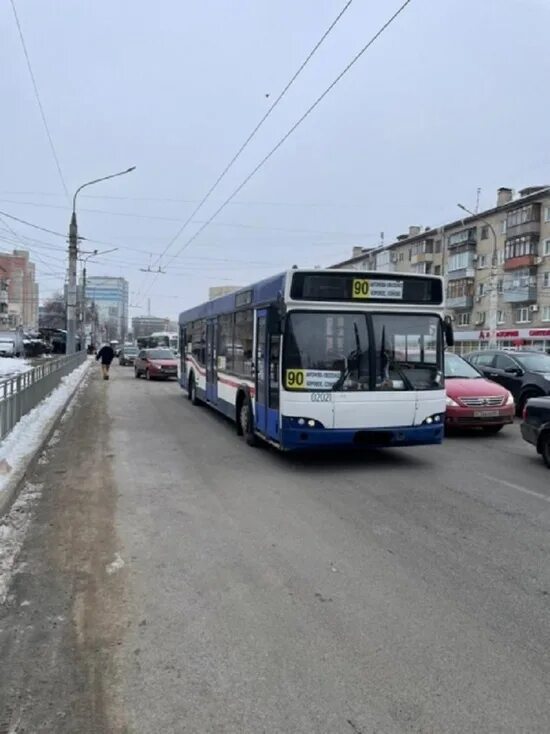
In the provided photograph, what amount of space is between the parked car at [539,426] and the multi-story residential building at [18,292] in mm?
103830

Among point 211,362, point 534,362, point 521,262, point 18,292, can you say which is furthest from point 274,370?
point 18,292

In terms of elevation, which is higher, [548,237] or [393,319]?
[548,237]

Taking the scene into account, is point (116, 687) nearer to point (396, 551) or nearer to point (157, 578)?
point (157, 578)

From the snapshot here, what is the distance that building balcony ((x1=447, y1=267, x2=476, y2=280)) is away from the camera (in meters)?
58.5

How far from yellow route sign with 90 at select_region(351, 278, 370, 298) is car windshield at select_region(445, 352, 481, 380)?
5109mm

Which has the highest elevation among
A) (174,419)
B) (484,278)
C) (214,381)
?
(484,278)

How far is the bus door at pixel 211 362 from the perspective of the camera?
45.1 ft

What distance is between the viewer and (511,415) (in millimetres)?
11734

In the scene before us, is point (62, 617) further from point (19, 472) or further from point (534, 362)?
point (534, 362)

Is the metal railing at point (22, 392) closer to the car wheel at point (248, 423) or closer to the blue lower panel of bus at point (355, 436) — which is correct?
the car wheel at point (248, 423)

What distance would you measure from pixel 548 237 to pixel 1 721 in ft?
177

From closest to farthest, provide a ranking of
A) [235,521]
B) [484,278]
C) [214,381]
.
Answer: [235,521]
[214,381]
[484,278]

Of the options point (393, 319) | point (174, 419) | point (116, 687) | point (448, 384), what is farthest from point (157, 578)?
point (174, 419)

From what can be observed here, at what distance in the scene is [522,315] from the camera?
2136 inches
